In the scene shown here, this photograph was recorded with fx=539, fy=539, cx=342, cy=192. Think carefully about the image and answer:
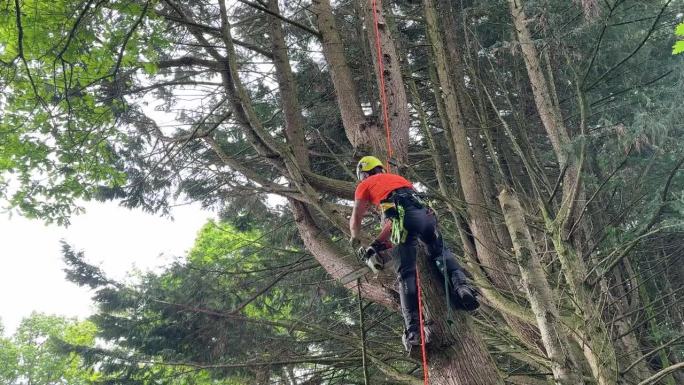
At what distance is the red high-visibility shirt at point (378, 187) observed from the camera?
4285mm

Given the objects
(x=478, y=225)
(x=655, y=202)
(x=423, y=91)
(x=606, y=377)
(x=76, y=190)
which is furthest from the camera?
(x=423, y=91)

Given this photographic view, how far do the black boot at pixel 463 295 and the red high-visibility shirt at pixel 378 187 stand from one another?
880 mm

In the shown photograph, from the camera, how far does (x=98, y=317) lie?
9906 millimetres

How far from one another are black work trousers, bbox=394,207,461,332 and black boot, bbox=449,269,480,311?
4.9 inches

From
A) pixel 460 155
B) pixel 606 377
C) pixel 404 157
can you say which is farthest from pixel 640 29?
pixel 606 377

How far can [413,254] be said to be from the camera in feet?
13.1

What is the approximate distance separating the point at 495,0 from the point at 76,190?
6.83 m

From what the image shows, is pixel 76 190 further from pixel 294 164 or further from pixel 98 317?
pixel 98 317

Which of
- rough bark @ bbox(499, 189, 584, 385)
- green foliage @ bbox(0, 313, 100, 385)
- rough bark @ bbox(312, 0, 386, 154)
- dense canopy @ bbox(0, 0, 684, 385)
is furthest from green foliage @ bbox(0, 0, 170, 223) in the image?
green foliage @ bbox(0, 313, 100, 385)

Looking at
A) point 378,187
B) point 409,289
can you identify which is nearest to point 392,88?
point 378,187

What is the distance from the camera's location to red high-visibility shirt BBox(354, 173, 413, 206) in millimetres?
4285

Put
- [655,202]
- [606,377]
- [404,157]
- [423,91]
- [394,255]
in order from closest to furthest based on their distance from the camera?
[394,255] < [606,377] < [404,157] < [655,202] < [423,91]

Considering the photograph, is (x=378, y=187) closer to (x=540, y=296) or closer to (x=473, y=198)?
(x=540, y=296)

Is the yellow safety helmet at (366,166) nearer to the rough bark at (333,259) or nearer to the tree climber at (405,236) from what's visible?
the tree climber at (405,236)
